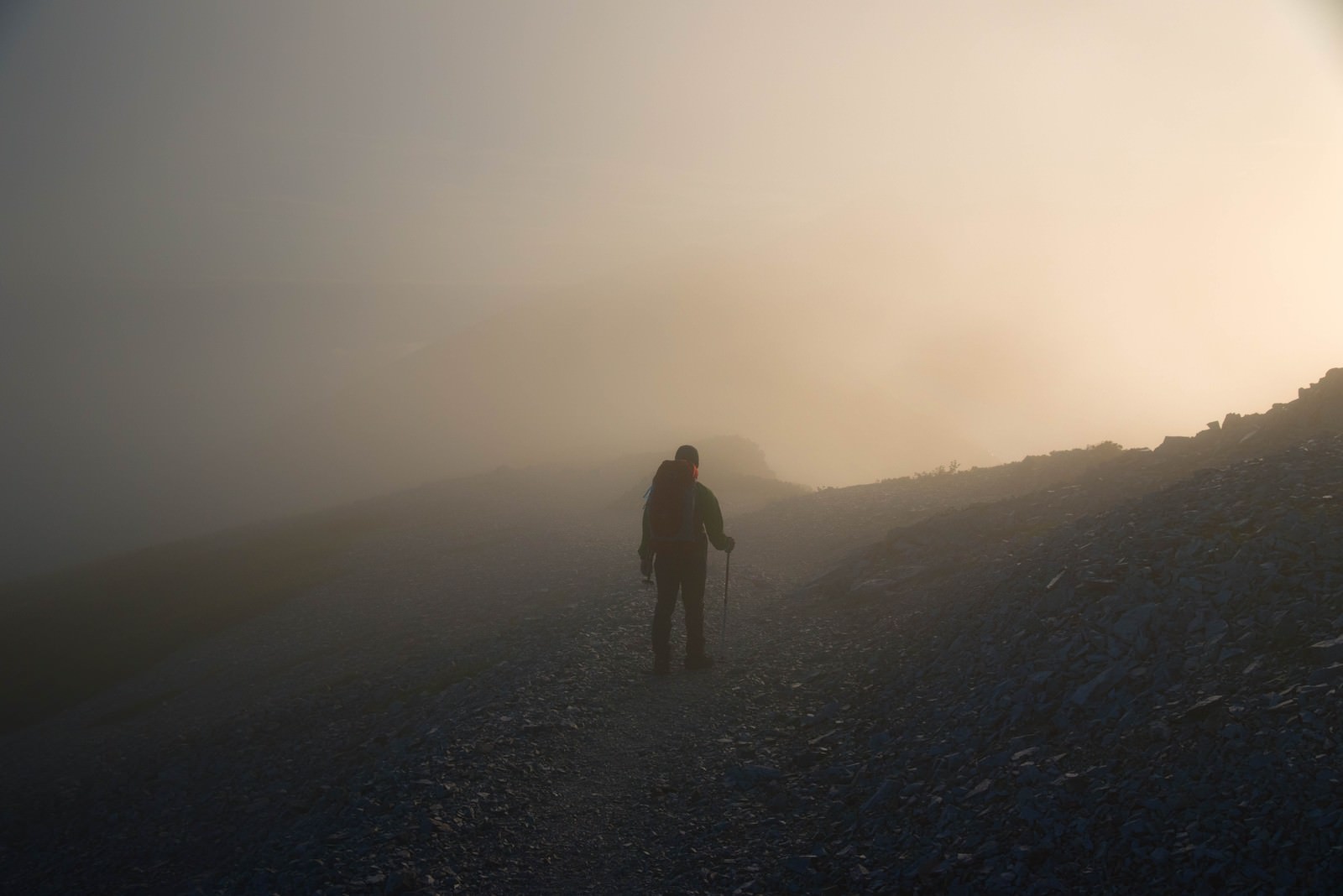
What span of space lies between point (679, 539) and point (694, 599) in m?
1.12

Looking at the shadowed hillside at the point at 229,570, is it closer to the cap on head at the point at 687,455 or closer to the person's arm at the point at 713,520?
the person's arm at the point at 713,520

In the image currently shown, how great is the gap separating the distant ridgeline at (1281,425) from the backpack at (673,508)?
9697mm

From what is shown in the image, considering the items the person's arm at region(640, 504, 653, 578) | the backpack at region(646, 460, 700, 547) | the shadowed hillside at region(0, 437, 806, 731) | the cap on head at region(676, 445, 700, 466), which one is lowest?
the shadowed hillside at region(0, 437, 806, 731)

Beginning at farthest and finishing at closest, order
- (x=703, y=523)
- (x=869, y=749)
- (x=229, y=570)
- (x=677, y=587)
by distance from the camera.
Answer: (x=229, y=570)
(x=703, y=523)
(x=677, y=587)
(x=869, y=749)

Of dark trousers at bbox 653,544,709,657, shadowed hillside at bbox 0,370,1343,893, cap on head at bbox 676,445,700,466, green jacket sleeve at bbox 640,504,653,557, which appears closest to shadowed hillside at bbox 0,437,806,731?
shadowed hillside at bbox 0,370,1343,893

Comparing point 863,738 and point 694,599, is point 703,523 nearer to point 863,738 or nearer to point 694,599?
point 694,599

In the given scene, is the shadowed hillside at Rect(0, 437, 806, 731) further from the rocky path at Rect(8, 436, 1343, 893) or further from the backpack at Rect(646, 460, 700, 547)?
the backpack at Rect(646, 460, 700, 547)

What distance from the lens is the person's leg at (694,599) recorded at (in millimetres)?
11930

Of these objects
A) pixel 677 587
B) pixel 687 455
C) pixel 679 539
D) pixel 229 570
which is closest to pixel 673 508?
pixel 679 539

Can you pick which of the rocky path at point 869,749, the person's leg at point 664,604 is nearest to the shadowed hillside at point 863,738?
the rocky path at point 869,749

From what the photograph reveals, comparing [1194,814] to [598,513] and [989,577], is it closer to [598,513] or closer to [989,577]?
[989,577]

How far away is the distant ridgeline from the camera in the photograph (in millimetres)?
12133

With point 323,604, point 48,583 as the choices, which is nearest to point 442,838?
point 323,604

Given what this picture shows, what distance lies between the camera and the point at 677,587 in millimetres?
12000
